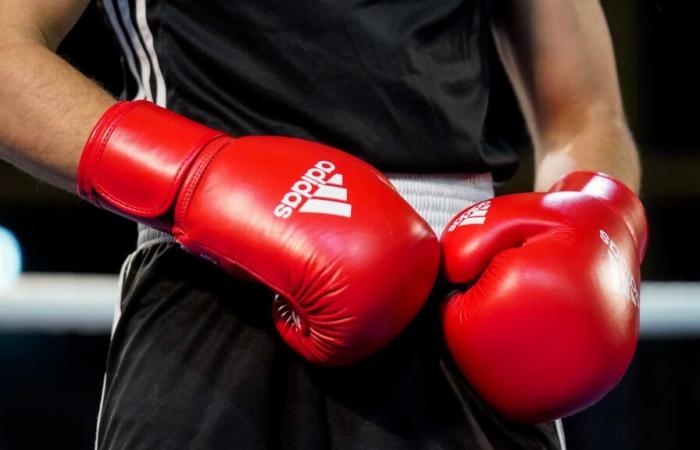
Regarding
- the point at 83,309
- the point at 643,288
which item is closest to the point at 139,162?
the point at 83,309

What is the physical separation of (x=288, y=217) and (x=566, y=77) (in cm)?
59

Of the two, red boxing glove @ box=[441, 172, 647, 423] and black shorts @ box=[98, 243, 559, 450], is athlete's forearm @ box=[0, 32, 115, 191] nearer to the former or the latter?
black shorts @ box=[98, 243, 559, 450]

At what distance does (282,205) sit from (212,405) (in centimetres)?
18

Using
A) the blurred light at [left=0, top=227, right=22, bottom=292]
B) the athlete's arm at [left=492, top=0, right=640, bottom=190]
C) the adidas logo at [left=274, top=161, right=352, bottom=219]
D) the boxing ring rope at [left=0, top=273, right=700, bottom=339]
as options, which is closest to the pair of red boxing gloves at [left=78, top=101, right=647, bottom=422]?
the adidas logo at [left=274, top=161, right=352, bottom=219]

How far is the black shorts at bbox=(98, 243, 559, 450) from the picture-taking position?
82 cm

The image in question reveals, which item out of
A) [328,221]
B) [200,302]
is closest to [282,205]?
[328,221]

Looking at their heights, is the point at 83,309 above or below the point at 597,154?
below

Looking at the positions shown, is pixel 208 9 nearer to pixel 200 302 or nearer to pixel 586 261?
pixel 200 302

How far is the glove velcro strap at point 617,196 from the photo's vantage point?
3.19 feet

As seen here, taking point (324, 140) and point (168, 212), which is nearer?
point (168, 212)

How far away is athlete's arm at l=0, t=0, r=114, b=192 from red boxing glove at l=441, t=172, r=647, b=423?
13.7 inches

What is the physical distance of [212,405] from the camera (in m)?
0.82

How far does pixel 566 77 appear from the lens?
4.09ft

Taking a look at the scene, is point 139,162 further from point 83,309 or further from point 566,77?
point 83,309
